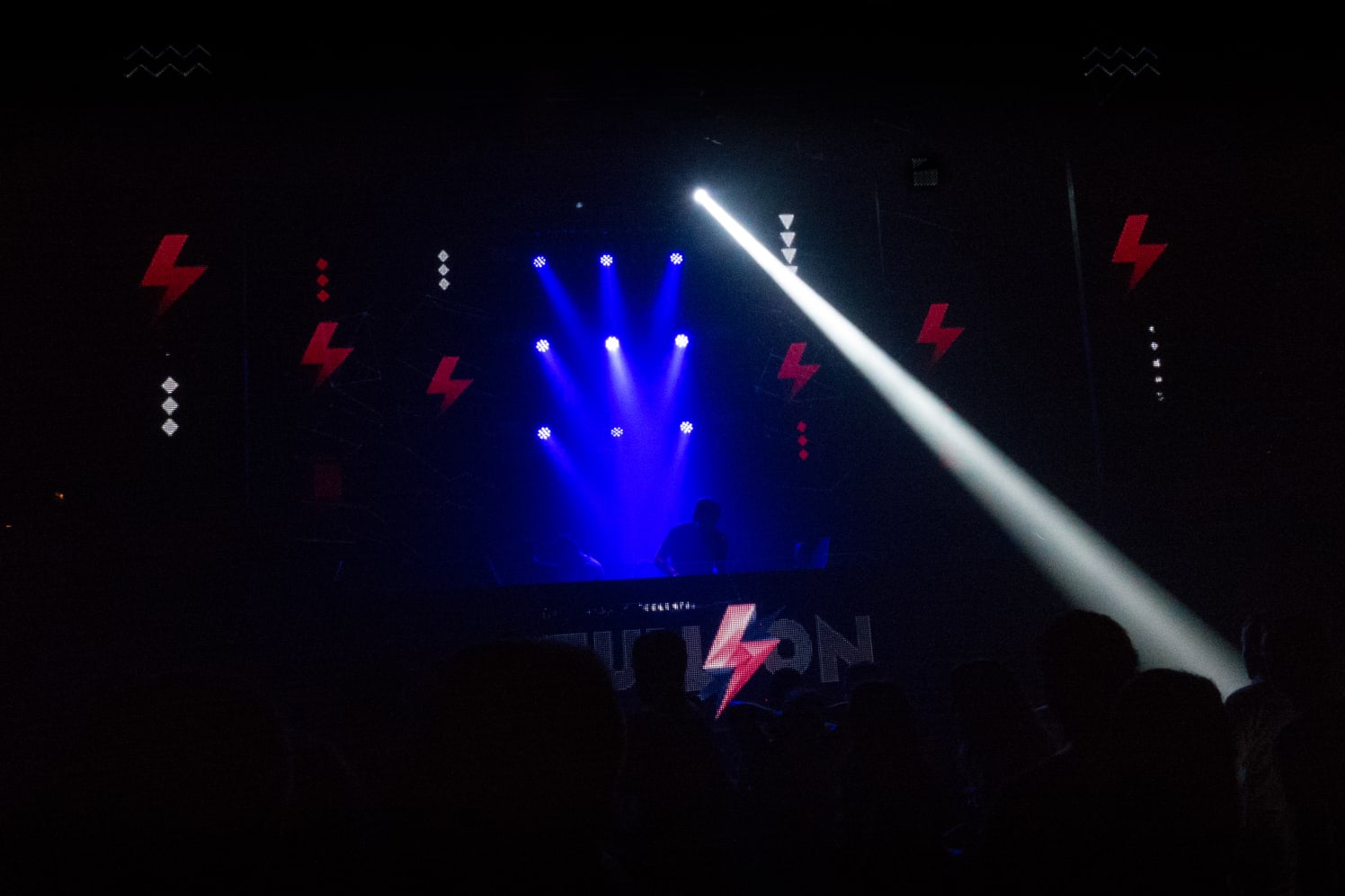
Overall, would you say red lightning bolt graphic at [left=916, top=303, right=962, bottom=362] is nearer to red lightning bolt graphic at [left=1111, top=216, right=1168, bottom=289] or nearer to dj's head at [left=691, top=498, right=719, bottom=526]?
red lightning bolt graphic at [left=1111, top=216, right=1168, bottom=289]

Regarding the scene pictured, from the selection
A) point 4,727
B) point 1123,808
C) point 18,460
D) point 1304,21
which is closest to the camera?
point 1123,808

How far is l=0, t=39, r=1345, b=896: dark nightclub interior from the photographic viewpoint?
3113 millimetres

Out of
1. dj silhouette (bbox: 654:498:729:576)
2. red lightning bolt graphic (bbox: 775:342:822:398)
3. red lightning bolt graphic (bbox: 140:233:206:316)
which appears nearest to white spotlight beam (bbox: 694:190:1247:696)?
red lightning bolt graphic (bbox: 775:342:822:398)

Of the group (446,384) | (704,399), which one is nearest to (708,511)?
(704,399)

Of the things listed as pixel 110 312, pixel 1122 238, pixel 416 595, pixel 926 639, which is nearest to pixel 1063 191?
pixel 1122 238

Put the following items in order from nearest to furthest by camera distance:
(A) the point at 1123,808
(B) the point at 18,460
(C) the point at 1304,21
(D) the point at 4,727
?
1. (A) the point at 1123,808
2. (D) the point at 4,727
3. (C) the point at 1304,21
4. (B) the point at 18,460

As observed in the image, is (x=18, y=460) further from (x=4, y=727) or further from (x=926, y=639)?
(x=926, y=639)

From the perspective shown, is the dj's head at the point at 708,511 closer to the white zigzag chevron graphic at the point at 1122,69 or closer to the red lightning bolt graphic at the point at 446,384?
the red lightning bolt graphic at the point at 446,384

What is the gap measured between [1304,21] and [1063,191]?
273cm

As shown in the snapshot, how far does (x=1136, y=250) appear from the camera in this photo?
7.77 m

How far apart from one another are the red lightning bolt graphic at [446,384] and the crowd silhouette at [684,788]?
5.27 meters

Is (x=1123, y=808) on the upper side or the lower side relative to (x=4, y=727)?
upper

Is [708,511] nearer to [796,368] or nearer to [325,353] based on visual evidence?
[796,368]

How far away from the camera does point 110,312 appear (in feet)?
23.0
